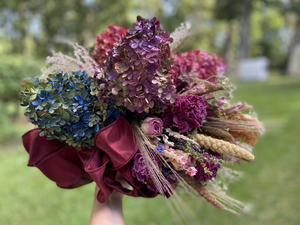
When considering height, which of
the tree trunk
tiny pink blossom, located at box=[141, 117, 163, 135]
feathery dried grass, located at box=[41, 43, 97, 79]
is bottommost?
tiny pink blossom, located at box=[141, 117, 163, 135]

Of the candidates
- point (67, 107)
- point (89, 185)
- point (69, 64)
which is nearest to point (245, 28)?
point (89, 185)

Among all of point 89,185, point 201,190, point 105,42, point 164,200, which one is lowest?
point 89,185

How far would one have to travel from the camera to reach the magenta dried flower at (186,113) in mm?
1124

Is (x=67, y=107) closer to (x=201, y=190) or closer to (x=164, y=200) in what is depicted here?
(x=201, y=190)

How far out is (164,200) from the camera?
375 cm

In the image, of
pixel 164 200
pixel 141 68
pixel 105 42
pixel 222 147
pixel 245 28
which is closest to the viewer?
pixel 141 68

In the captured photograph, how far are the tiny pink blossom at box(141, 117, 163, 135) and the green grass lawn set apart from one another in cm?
177

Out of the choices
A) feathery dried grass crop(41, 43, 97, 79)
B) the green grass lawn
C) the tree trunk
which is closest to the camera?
feathery dried grass crop(41, 43, 97, 79)

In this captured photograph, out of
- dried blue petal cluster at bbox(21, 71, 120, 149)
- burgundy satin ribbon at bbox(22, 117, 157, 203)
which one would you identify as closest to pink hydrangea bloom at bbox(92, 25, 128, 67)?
dried blue petal cluster at bbox(21, 71, 120, 149)

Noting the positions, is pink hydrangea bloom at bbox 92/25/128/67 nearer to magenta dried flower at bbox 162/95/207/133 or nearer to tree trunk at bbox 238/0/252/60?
magenta dried flower at bbox 162/95/207/133

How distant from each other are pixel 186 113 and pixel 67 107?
49cm

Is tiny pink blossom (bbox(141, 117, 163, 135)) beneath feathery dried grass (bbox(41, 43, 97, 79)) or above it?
beneath

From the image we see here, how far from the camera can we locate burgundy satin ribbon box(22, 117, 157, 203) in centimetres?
111

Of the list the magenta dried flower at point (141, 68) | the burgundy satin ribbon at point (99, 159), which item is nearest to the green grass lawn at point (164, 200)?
the burgundy satin ribbon at point (99, 159)
